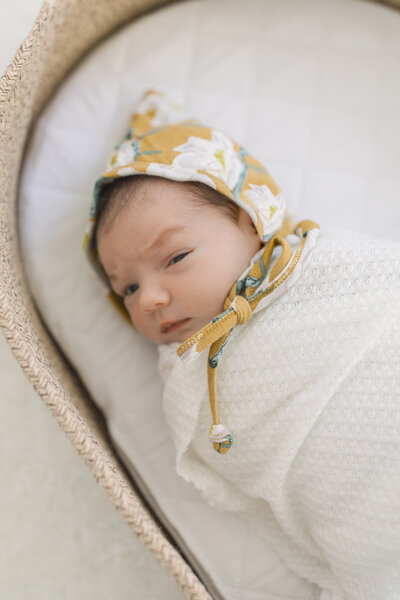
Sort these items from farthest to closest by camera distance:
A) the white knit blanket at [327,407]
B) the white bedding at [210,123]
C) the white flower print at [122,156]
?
1. the white bedding at [210,123]
2. the white flower print at [122,156]
3. the white knit blanket at [327,407]

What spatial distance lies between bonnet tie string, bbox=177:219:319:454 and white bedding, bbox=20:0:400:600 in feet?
0.69

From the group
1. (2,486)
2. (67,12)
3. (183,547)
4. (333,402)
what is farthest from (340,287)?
(2,486)

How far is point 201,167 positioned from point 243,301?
22cm

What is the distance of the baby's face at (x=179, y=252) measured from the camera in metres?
0.85

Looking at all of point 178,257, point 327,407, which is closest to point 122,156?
point 178,257

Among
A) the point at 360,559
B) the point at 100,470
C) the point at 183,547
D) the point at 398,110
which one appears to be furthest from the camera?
the point at 398,110

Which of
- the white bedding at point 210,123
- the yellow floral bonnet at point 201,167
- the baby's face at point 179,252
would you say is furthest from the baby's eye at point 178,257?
the white bedding at point 210,123

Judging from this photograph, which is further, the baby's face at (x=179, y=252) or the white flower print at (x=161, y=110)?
the white flower print at (x=161, y=110)

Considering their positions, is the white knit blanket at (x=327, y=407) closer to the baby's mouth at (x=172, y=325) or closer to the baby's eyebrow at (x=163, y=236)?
the baby's mouth at (x=172, y=325)

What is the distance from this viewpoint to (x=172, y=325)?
0.91 m

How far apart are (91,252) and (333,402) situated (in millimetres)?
475

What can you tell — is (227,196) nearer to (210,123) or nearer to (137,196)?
(137,196)

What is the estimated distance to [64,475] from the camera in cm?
116

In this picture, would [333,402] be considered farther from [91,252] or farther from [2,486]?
[2,486]
